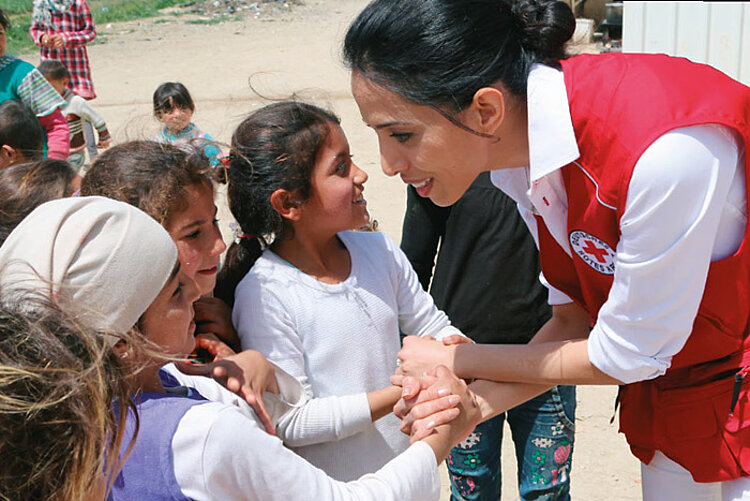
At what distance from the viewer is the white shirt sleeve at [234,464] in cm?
156

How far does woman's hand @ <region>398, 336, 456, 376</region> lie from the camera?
2.25m

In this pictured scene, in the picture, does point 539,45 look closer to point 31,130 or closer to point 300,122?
point 300,122

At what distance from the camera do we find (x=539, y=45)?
1896 mm

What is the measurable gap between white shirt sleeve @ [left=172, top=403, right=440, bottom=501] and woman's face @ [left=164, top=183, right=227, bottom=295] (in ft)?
2.14

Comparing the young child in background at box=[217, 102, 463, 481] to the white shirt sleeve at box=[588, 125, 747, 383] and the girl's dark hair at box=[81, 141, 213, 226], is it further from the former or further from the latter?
the white shirt sleeve at box=[588, 125, 747, 383]

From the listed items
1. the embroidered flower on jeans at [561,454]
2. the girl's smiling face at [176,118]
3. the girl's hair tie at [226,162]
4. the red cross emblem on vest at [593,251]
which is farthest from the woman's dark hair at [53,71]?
the red cross emblem on vest at [593,251]

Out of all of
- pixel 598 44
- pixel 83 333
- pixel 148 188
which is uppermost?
pixel 83 333

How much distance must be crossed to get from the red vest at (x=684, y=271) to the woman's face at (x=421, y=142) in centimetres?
22

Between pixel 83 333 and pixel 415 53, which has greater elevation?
pixel 415 53

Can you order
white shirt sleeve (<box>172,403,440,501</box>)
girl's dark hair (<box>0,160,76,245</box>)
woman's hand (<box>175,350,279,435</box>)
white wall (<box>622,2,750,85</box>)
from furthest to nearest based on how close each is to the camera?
white wall (<box>622,2,750,85</box>)
girl's dark hair (<box>0,160,76,245</box>)
woman's hand (<box>175,350,279,435</box>)
white shirt sleeve (<box>172,403,440,501</box>)

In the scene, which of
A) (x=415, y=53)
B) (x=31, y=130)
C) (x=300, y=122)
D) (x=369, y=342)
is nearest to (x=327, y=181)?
(x=300, y=122)

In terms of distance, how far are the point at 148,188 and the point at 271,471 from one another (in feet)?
2.96

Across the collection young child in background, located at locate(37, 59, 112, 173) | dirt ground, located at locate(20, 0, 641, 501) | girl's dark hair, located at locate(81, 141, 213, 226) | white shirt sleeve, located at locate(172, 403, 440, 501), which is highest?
girl's dark hair, located at locate(81, 141, 213, 226)

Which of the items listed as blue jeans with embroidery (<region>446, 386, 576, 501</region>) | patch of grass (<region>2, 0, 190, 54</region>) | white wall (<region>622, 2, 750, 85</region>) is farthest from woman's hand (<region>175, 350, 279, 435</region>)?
patch of grass (<region>2, 0, 190, 54</region>)
